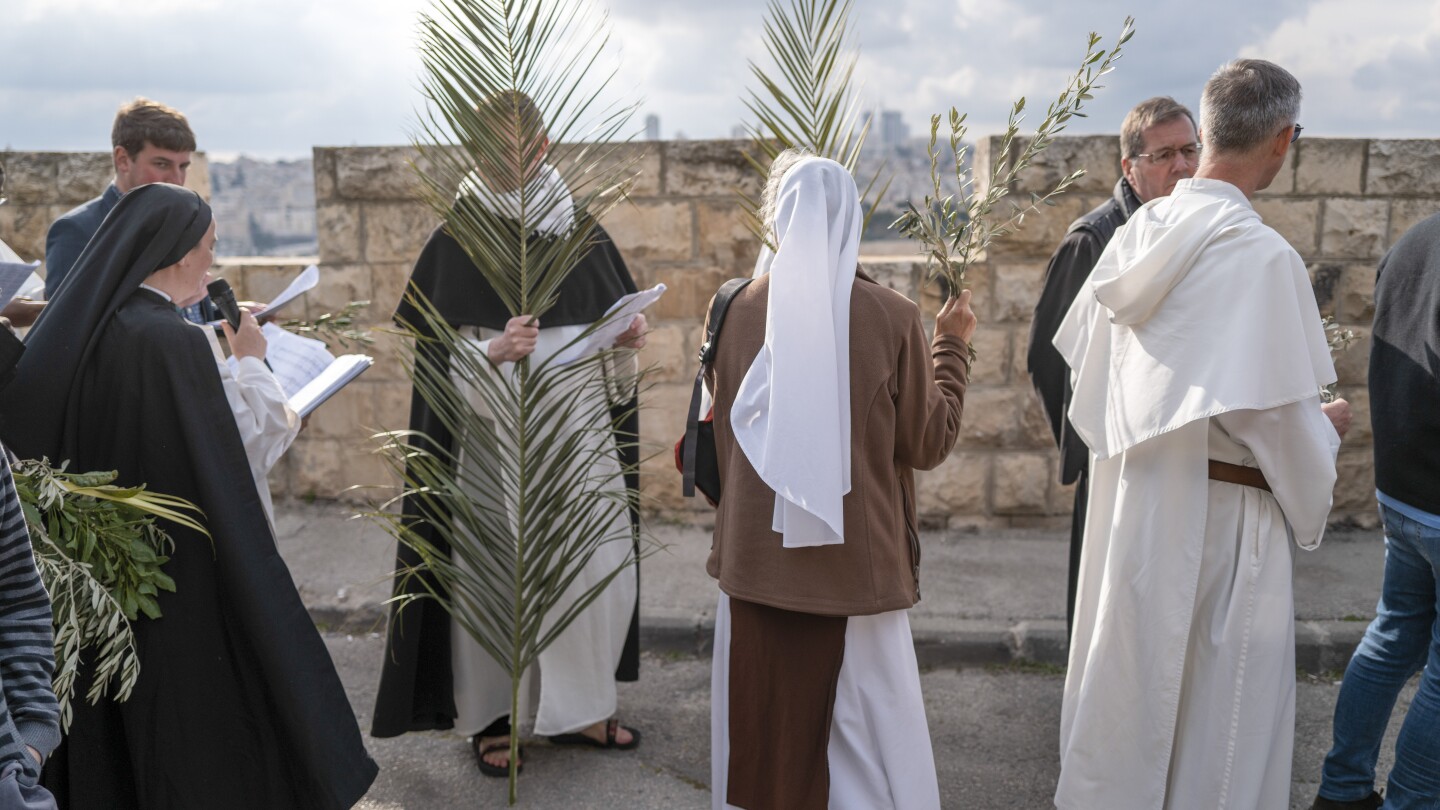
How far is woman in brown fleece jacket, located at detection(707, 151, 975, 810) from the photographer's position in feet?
8.57

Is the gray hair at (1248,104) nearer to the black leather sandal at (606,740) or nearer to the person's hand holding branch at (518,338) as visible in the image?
the person's hand holding branch at (518,338)

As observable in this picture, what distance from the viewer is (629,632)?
423cm

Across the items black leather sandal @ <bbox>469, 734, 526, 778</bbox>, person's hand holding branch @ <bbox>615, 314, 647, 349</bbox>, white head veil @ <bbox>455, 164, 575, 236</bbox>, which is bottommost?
black leather sandal @ <bbox>469, 734, 526, 778</bbox>

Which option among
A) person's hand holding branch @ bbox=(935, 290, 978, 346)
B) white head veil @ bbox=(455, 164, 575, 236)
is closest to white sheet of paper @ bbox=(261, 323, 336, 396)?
white head veil @ bbox=(455, 164, 575, 236)

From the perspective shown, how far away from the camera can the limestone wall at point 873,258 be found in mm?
6000

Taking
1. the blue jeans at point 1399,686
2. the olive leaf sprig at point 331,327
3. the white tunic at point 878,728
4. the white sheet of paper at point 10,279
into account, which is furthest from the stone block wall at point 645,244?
the blue jeans at point 1399,686

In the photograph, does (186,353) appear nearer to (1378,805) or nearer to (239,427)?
(239,427)

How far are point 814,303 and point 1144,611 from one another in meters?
1.35

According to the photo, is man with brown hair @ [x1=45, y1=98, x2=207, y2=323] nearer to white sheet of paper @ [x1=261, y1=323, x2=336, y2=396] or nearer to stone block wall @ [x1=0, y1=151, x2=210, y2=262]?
white sheet of paper @ [x1=261, y1=323, x2=336, y2=396]

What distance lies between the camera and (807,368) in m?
2.59

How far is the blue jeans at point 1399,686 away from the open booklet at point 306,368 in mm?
3115

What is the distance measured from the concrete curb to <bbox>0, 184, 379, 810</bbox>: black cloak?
176 cm

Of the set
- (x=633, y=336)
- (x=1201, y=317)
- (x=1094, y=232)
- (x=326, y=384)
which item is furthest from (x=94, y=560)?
(x=1094, y=232)

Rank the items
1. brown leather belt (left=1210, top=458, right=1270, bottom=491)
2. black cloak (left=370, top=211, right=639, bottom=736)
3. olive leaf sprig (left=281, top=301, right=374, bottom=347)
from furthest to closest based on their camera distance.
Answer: olive leaf sprig (left=281, top=301, right=374, bottom=347)
black cloak (left=370, top=211, right=639, bottom=736)
brown leather belt (left=1210, top=458, right=1270, bottom=491)
